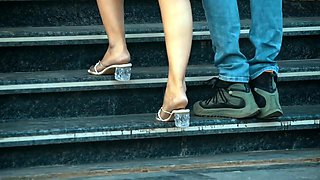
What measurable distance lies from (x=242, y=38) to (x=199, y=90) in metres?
0.39

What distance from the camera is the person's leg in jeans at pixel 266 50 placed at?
3.46m

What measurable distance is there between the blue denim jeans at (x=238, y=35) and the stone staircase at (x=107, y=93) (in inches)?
8.2

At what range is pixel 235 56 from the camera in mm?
3480

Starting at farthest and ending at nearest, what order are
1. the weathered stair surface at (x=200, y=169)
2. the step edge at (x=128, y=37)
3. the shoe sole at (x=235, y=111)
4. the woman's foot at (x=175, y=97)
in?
1. the step edge at (x=128, y=37)
2. the shoe sole at (x=235, y=111)
3. the woman's foot at (x=175, y=97)
4. the weathered stair surface at (x=200, y=169)

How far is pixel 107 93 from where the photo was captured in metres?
3.64

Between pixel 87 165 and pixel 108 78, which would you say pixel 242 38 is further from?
pixel 87 165

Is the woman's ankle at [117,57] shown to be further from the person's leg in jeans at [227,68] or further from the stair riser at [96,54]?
the person's leg in jeans at [227,68]

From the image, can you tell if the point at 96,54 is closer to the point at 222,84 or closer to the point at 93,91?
the point at 93,91

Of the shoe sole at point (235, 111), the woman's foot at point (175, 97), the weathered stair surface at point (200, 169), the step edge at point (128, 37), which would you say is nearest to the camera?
the weathered stair surface at point (200, 169)

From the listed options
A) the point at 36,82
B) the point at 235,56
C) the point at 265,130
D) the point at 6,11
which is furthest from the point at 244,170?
the point at 6,11

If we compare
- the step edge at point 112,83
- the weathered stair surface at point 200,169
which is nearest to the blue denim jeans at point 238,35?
the step edge at point 112,83

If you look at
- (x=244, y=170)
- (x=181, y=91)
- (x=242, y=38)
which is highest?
(x=242, y=38)

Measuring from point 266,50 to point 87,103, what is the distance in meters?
0.84

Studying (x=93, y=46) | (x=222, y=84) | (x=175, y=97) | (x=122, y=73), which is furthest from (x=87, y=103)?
(x=222, y=84)
